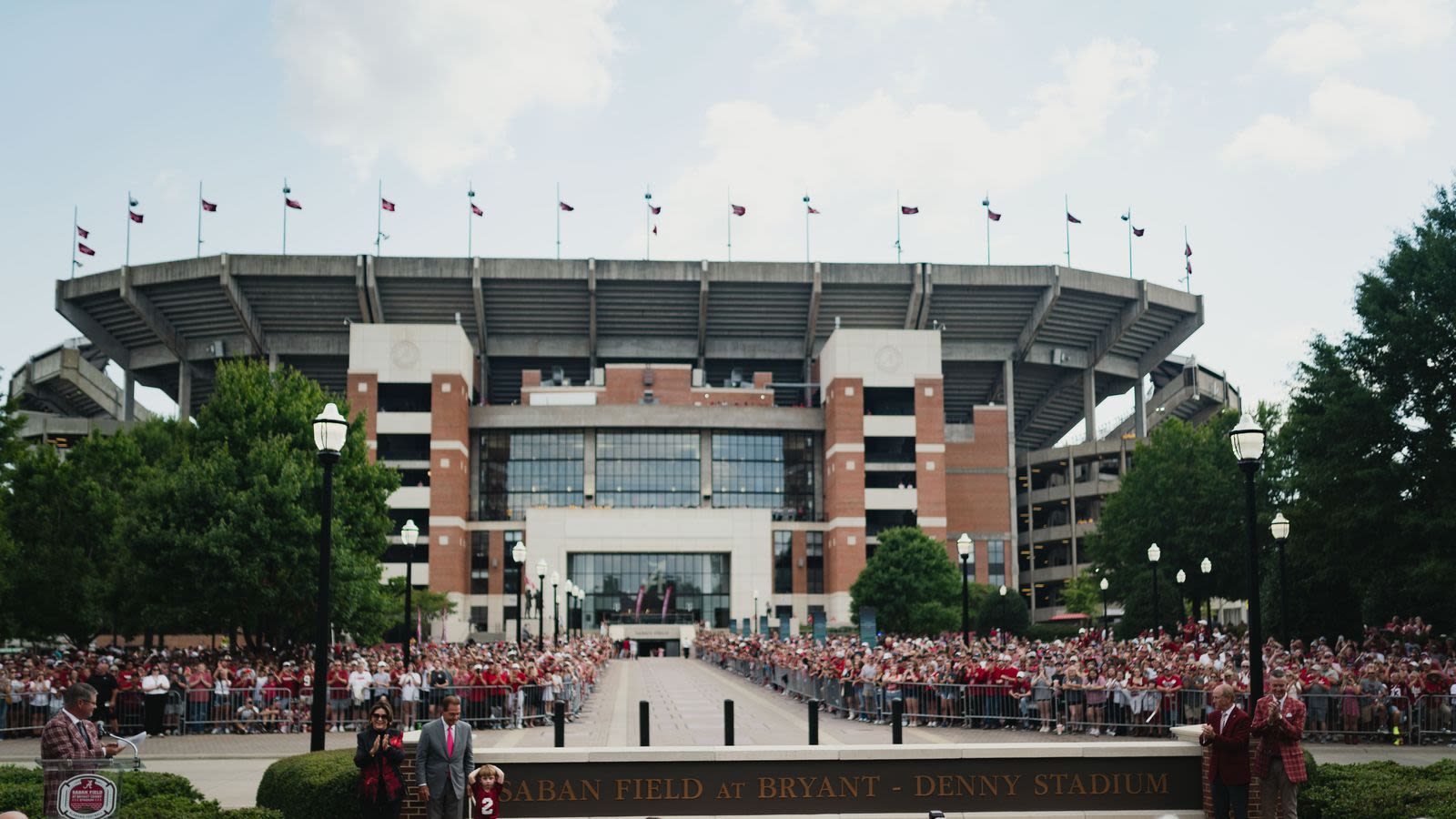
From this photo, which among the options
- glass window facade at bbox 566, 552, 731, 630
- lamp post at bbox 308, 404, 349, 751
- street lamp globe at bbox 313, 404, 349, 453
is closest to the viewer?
lamp post at bbox 308, 404, 349, 751

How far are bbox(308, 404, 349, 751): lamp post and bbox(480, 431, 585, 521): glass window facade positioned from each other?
91.6 m

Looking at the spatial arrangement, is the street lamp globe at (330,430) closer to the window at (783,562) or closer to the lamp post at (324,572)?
the lamp post at (324,572)

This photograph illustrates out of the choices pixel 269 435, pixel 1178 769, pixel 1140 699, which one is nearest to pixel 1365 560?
pixel 1140 699

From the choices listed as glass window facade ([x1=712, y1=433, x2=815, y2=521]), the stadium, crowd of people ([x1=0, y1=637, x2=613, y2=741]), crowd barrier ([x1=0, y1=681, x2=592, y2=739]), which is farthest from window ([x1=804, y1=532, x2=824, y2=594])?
crowd barrier ([x1=0, y1=681, x2=592, y2=739])

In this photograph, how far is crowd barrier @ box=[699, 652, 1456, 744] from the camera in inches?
958

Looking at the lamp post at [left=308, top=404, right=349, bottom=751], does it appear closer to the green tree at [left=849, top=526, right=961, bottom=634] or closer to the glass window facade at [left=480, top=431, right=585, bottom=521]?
the green tree at [left=849, top=526, right=961, bottom=634]

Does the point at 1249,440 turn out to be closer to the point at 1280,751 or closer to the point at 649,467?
the point at 1280,751

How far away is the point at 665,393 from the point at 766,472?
34.3ft

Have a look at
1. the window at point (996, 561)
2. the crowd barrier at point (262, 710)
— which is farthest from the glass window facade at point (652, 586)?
the crowd barrier at point (262, 710)

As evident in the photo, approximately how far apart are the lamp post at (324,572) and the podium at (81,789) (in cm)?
403

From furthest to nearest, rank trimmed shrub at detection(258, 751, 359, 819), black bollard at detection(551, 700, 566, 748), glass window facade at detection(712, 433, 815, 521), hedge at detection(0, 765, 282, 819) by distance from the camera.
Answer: glass window facade at detection(712, 433, 815, 521), black bollard at detection(551, 700, 566, 748), trimmed shrub at detection(258, 751, 359, 819), hedge at detection(0, 765, 282, 819)

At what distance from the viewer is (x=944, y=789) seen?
1407 centimetres

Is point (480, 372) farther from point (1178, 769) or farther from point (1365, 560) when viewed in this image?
point (1178, 769)

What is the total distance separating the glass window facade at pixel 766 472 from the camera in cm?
10794
